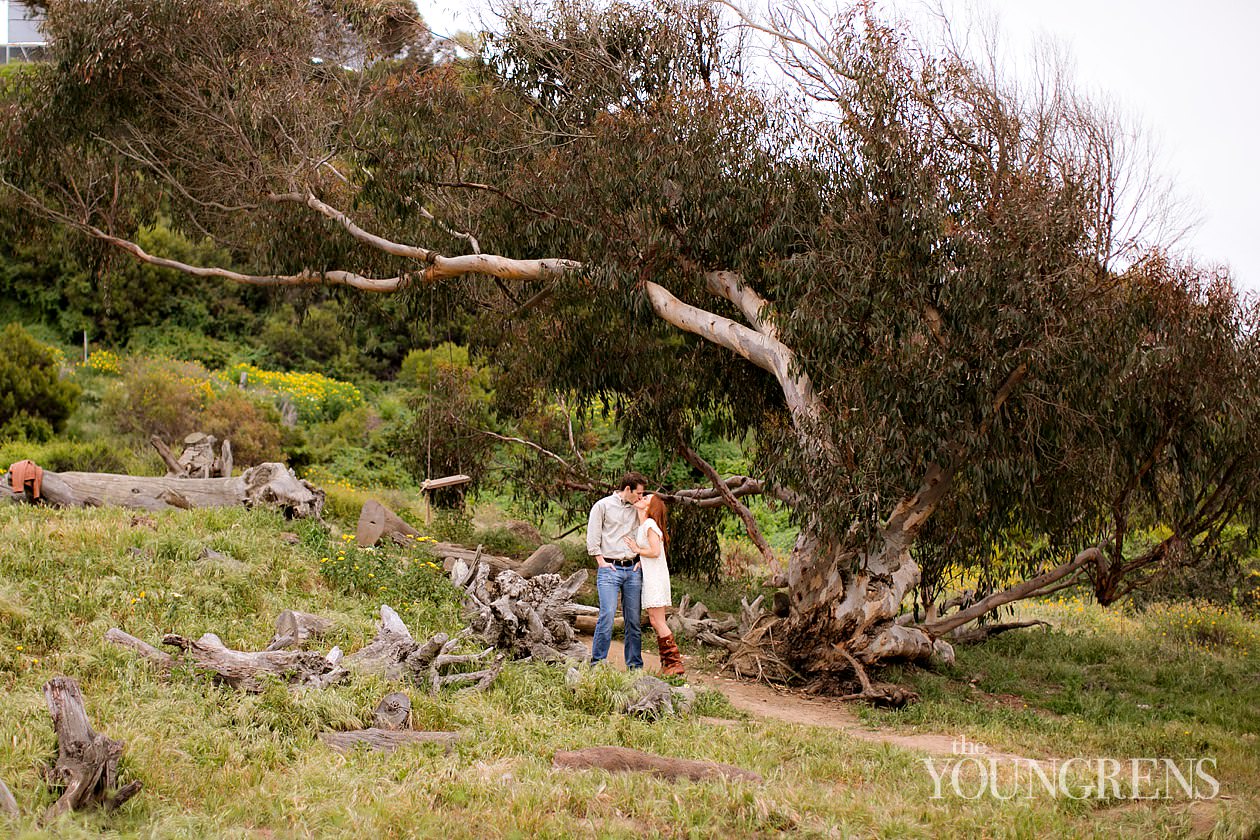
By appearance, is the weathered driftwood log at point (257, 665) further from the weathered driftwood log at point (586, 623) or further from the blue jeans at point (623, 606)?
the weathered driftwood log at point (586, 623)

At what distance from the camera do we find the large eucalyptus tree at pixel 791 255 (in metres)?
9.86

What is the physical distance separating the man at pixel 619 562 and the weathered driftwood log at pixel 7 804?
4.60 meters

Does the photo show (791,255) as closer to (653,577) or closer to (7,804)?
(653,577)

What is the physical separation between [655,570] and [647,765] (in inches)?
121

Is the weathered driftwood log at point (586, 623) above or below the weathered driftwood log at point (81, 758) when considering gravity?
below

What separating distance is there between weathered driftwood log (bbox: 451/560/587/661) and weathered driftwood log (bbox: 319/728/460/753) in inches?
90.2

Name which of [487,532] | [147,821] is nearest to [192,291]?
[487,532]

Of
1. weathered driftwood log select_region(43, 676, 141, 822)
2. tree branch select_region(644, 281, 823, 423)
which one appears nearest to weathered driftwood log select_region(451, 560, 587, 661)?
tree branch select_region(644, 281, 823, 423)

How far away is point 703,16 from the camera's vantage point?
534 inches

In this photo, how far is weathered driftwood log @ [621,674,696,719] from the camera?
285 inches

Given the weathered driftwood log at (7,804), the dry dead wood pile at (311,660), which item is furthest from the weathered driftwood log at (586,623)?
the weathered driftwood log at (7,804)

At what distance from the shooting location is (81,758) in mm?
4883

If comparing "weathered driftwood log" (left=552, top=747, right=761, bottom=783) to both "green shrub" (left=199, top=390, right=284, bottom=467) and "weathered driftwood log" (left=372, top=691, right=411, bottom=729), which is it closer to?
"weathered driftwood log" (left=372, top=691, right=411, bottom=729)

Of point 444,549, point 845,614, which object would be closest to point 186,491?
point 444,549
